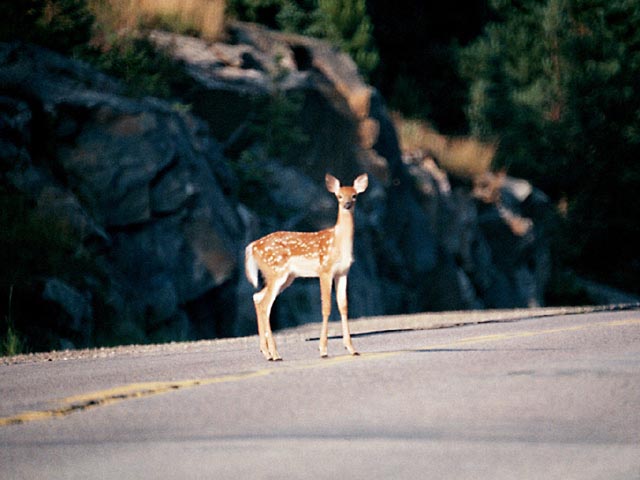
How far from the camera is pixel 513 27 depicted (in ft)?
151

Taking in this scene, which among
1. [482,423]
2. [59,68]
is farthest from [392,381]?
[59,68]

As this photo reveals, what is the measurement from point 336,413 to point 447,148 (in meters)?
31.6

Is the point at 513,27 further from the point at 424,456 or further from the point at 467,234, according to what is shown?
the point at 424,456

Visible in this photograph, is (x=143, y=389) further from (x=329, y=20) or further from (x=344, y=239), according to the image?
(x=329, y=20)

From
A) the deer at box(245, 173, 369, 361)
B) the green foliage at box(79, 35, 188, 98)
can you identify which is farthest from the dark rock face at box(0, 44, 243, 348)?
the deer at box(245, 173, 369, 361)

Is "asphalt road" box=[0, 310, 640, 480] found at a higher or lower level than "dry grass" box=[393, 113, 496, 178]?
higher

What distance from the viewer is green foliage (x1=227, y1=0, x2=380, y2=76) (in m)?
38.8

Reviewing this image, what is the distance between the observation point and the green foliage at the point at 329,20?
3884cm

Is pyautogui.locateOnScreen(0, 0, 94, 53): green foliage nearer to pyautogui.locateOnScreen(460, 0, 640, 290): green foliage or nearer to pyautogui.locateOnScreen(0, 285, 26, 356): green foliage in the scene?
pyautogui.locateOnScreen(0, 285, 26, 356): green foliage

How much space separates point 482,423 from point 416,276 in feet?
79.0

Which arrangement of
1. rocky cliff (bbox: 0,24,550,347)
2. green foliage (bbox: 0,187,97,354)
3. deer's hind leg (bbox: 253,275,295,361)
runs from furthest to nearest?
rocky cliff (bbox: 0,24,550,347) → green foliage (bbox: 0,187,97,354) → deer's hind leg (bbox: 253,275,295,361)

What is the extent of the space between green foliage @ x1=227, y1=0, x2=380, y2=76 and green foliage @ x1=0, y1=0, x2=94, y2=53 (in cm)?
Answer: 1322

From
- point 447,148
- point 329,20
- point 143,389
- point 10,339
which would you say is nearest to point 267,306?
point 143,389

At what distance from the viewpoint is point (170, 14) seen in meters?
29.8
